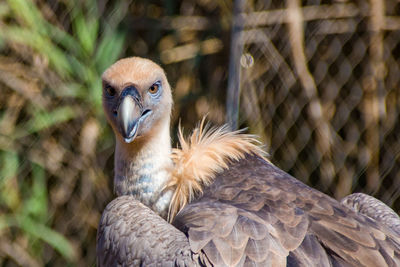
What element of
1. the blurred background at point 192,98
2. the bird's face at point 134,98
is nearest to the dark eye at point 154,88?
the bird's face at point 134,98

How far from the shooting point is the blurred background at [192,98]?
4.62 meters

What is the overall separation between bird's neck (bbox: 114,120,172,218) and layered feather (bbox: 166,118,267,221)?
42 millimetres

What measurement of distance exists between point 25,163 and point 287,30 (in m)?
1.88

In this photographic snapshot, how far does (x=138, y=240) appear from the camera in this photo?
8.30 ft

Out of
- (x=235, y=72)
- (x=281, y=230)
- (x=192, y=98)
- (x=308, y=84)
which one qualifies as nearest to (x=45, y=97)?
(x=192, y=98)

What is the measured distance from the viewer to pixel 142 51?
502 centimetres

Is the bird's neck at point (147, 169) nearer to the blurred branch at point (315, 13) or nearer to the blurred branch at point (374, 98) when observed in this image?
the blurred branch at point (315, 13)

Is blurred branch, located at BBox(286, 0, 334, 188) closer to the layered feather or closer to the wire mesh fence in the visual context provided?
the wire mesh fence

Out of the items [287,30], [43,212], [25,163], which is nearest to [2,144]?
[25,163]

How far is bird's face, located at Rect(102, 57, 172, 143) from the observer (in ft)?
9.23

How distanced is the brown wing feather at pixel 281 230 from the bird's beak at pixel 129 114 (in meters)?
0.36

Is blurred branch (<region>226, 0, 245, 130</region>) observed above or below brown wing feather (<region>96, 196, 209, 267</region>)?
above

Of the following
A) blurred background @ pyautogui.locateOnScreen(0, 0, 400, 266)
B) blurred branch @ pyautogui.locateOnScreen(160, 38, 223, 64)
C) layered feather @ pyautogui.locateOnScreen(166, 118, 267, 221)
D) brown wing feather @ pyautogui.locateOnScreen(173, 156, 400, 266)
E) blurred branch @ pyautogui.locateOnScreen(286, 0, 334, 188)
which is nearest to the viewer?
brown wing feather @ pyautogui.locateOnScreen(173, 156, 400, 266)

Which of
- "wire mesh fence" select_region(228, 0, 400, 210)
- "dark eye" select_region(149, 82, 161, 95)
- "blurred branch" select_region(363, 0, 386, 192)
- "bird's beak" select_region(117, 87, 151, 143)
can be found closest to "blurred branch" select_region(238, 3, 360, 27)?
"wire mesh fence" select_region(228, 0, 400, 210)
